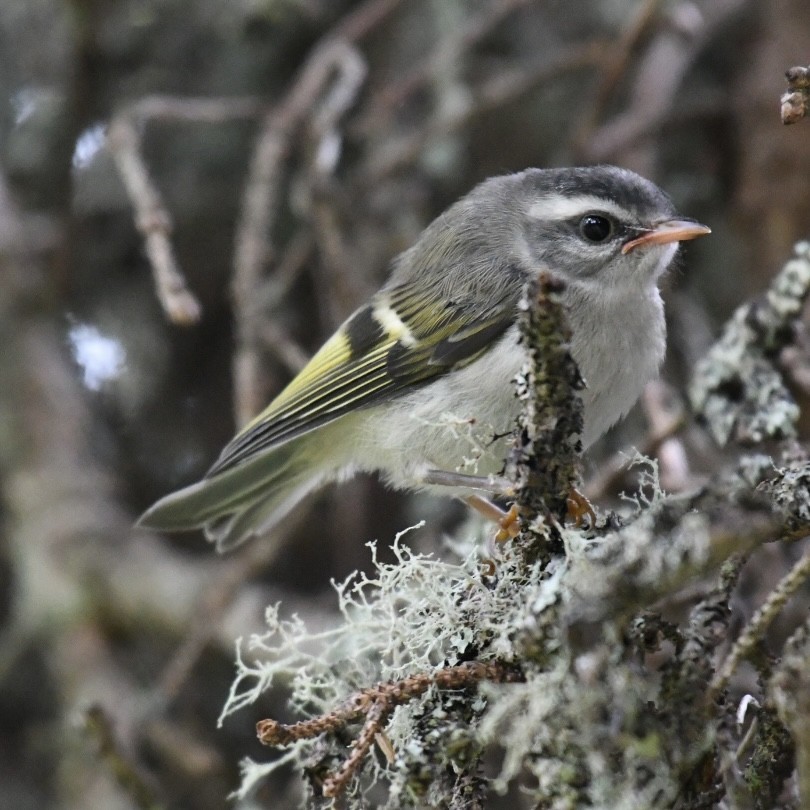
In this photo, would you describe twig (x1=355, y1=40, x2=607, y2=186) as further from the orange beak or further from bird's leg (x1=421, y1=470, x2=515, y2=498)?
bird's leg (x1=421, y1=470, x2=515, y2=498)

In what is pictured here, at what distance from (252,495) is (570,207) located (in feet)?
3.69

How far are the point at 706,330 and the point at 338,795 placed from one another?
7.35 ft

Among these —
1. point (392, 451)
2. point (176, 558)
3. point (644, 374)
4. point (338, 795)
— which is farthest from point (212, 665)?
point (338, 795)

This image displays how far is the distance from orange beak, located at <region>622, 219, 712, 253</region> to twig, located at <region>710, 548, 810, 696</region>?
51.5 inches

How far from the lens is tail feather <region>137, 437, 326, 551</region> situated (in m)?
2.75

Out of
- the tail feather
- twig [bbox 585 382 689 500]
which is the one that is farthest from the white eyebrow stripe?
the tail feather

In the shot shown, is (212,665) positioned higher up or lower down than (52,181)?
lower down

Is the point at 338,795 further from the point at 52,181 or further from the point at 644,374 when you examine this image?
the point at 52,181

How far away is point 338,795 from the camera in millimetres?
1339

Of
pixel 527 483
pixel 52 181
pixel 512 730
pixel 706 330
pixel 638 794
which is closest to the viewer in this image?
pixel 638 794

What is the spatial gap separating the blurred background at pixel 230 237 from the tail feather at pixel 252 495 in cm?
10

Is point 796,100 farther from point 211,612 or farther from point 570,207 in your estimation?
point 211,612

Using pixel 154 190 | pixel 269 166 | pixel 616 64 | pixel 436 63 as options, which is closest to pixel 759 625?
pixel 154 190

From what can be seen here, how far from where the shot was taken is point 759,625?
1.23 metres
